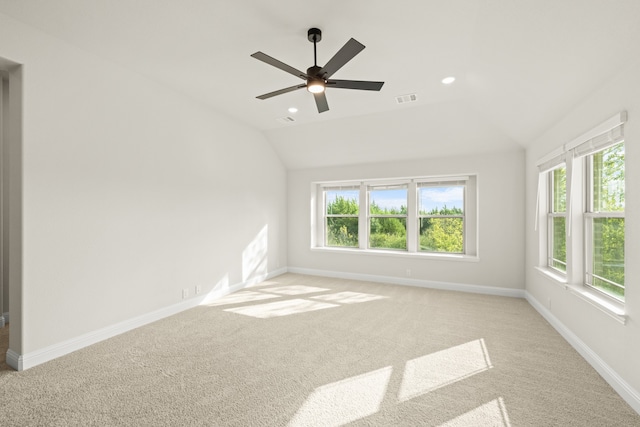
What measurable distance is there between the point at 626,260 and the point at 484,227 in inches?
106

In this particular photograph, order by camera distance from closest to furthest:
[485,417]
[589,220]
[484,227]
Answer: [485,417] < [589,220] < [484,227]

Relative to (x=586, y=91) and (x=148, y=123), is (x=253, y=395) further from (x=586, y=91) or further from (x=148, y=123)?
(x=586, y=91)

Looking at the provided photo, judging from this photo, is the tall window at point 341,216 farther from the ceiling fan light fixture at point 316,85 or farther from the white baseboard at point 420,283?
the ceiling fan light fixture at point 316,85

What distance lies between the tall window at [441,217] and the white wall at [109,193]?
3.43 metres

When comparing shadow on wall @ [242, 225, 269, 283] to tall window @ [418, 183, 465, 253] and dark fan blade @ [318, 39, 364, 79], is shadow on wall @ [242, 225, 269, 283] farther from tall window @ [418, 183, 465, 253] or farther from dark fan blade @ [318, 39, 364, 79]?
dark fan blade @ [318, 39, 364, 79]

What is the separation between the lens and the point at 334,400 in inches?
81.2

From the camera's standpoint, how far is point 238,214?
496 cm

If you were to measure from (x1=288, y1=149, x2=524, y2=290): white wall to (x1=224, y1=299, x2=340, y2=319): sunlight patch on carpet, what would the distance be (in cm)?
177

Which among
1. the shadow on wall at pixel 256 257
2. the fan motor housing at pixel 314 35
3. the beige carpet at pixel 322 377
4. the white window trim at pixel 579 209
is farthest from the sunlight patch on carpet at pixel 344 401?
the shadow on wall at pixel 256 257

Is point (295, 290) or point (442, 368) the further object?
point (295, 290)

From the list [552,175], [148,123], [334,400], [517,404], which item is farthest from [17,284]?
[552,175]

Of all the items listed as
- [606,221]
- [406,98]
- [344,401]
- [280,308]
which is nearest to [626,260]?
[606,221]

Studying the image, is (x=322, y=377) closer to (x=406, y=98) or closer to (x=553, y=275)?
(x=553, y=275)

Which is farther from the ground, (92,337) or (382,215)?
(382,215)
